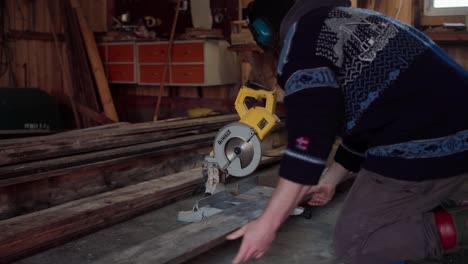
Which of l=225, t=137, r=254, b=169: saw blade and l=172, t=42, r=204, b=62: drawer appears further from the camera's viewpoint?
l=172, t=42, r=204, b=62: drawer

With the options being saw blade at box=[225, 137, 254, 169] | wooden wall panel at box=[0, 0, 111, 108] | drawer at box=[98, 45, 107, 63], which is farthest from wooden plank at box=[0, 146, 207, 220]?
drawer at box=[98, 45, 107, 63]

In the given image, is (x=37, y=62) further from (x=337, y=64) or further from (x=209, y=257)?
(x=337, y=64)

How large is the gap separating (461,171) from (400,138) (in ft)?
0.72

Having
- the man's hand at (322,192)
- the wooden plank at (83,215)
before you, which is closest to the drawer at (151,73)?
the wooden plank at (83,215)

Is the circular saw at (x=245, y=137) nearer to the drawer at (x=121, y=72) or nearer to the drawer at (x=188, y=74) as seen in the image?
the drawer at (x=188, y=74)

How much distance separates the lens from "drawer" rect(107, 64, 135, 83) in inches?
302

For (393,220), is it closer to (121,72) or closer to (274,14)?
(274,14)

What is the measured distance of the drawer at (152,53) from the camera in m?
7.16

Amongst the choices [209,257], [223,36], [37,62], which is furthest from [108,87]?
[209,257]

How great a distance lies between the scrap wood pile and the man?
5.17ft

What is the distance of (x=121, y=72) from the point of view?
7.80m

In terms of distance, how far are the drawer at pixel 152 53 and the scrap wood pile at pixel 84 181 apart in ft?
9.44

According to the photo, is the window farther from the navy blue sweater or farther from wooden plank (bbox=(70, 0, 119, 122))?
the navy blue sweater

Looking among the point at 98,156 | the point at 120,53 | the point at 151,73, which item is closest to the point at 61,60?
the point at 120,53
